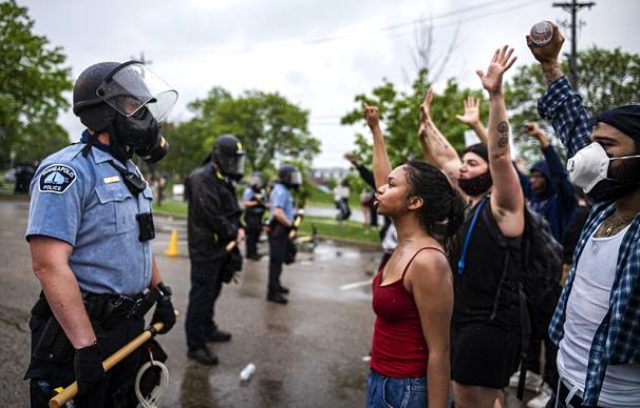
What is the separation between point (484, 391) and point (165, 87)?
234 centimetres

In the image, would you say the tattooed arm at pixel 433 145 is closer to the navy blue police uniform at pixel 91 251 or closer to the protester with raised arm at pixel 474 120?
the protester with raised arm at pixel 474 120

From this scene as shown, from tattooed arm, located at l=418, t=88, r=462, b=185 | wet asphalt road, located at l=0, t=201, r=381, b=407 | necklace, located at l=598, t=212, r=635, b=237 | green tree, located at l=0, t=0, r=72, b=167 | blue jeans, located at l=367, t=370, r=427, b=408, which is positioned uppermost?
green tree, located at l=0, t=0, r=72, b=167

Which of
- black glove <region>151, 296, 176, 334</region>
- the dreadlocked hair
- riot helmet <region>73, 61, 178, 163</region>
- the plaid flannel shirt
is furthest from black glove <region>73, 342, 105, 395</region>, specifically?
the plaid flannel shirt

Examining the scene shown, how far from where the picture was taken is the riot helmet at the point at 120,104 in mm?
2238

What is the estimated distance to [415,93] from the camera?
1318 centimetres

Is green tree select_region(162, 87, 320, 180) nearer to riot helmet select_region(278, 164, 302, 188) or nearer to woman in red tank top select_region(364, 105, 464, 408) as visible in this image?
riot helmet select_region(278, 164, 302, 188)

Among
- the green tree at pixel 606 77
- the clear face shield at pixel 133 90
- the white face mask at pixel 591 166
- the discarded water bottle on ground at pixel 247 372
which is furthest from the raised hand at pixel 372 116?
the green tree at pixel 606 77

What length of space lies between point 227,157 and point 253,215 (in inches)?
235

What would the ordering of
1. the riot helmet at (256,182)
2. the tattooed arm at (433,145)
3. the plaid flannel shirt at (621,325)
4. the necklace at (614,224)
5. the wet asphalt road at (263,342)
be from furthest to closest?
the riot helmet at (256,182), the wet asphalt road at (263,342), the tattooed arm at (433,145), the necklace at (614,224), the plaid flannel shirt at (621,325)

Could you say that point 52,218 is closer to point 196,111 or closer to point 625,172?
point 625,172

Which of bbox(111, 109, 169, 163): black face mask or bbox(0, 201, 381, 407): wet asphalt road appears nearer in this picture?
bbox(111, 109, 169, 163): black face mask

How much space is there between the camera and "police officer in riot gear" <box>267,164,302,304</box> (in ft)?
22.1

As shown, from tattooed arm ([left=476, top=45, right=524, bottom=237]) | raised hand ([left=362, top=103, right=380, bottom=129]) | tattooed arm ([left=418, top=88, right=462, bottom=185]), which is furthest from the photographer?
tattooed arm ([left=418, top=88, right=462, bottom=185])

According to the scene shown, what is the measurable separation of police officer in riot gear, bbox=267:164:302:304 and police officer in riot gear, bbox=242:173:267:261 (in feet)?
10.2
